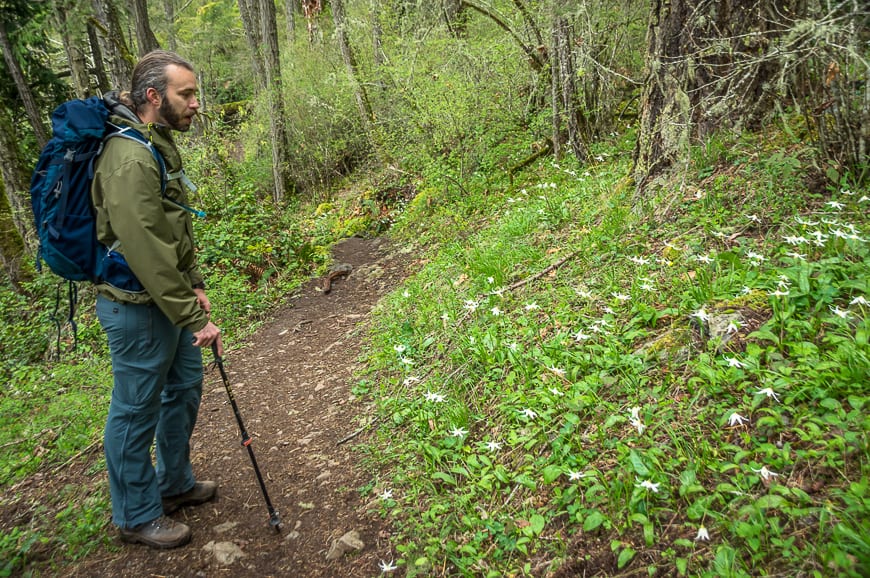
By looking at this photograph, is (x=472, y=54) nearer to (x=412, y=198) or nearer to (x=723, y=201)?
(x=412, y=198)

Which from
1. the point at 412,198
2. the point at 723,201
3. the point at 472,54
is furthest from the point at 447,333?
the point at 412,198

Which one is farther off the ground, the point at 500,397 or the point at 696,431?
the point at 696,431

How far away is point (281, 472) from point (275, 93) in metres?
10.5

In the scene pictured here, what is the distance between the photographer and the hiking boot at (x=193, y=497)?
301 cm

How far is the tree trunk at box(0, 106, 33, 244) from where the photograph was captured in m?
8.87

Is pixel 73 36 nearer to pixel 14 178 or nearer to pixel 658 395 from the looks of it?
pixel 14 178

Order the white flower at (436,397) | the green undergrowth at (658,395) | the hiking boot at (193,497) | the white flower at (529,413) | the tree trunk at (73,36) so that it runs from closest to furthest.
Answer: the green undergrowth at (658,395) → the white flower at (529,413) → the hiking boot at (193,497) → the white flower at (436,397) → the tree trunk at (73,36)

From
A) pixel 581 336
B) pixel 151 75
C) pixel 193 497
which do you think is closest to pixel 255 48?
pixel 151 75

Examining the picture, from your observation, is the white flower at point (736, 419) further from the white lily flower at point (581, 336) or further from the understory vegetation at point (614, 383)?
the white lily flower at point (581, 336)

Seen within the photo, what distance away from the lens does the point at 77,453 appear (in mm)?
4141

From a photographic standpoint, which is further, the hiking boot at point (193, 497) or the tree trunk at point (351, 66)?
the tree trunk at point (351, 66)

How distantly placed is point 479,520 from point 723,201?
3021 mm

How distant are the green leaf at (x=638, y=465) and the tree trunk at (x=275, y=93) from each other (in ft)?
37.7

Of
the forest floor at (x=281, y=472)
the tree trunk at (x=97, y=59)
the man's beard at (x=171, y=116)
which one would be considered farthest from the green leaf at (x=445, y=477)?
the tree trunk at (x=97, y=59)
